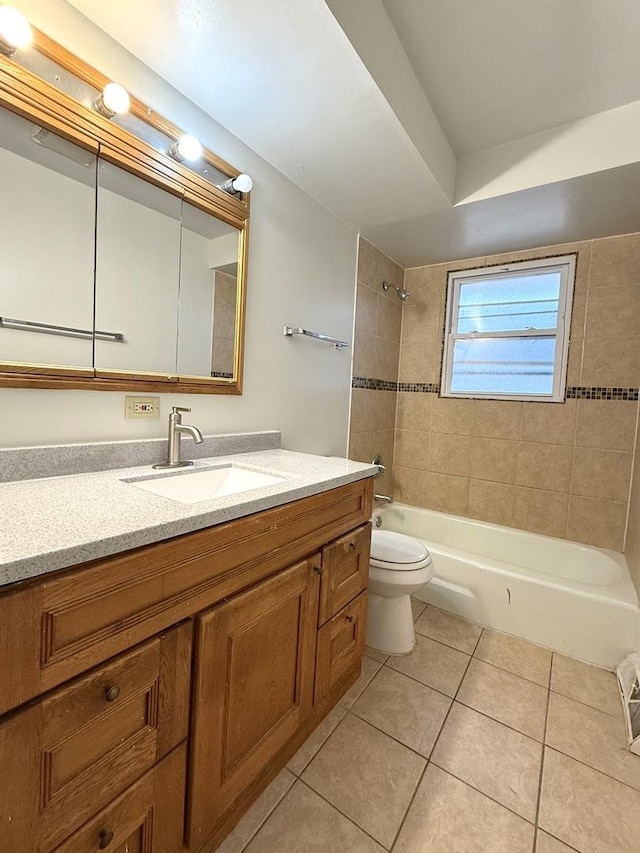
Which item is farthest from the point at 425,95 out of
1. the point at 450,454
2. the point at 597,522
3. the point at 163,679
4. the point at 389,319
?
the point at 597,522

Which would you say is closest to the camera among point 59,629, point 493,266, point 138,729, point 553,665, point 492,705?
point 59,629

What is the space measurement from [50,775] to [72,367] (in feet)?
3.04

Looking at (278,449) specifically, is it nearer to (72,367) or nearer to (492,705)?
(72,367)

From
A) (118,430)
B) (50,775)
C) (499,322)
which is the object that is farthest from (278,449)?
(499,322)

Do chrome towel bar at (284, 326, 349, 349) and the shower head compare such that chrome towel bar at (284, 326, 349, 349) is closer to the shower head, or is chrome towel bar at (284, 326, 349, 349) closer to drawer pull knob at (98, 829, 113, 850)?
the shower head

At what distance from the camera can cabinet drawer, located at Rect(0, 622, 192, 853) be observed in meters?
0.59

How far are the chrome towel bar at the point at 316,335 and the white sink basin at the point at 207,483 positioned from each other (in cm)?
76

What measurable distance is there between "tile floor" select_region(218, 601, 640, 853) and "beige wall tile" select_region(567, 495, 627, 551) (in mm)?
835

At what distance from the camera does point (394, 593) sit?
1766mm

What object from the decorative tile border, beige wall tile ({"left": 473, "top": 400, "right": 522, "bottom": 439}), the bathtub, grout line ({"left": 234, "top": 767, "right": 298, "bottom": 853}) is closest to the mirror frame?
the decorative tile border

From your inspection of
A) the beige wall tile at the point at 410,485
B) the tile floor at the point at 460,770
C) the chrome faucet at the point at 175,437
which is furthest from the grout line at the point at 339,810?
the beige wall tile at the point at 410,485

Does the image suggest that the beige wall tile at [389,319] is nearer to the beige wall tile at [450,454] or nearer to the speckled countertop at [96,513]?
the beige wall tile at [450,454]

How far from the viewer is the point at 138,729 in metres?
0.74

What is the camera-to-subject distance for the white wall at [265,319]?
1080 mm
